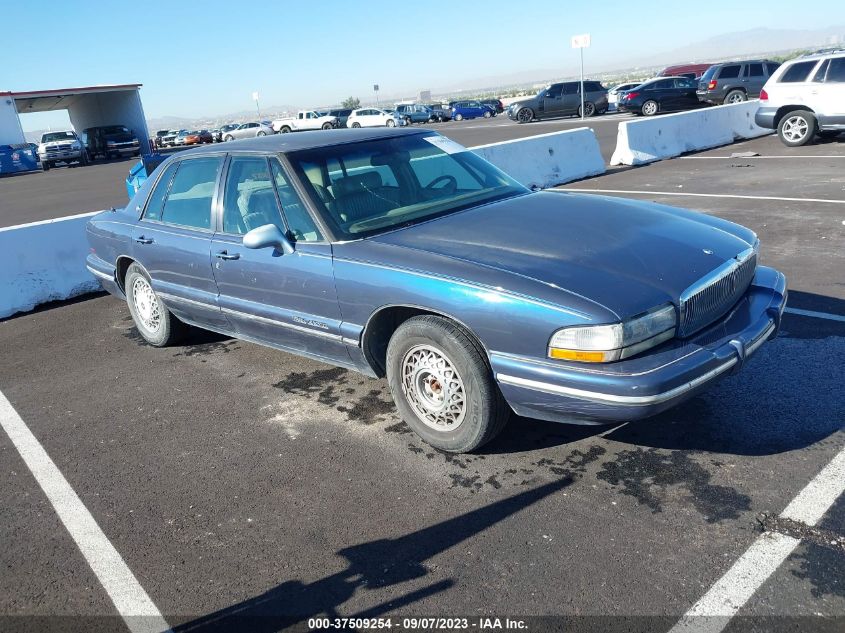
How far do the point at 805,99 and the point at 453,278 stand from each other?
13.8 m

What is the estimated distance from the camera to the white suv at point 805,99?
13.7 m

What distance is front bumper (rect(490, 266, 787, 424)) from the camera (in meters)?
3.06

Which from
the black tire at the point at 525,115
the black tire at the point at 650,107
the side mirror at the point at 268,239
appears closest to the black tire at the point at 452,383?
the side mirror at the point at 268,239

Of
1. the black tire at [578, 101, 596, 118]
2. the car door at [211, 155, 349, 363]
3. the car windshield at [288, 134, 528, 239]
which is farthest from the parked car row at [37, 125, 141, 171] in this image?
the car windshield at [288, 134, 528, 239]

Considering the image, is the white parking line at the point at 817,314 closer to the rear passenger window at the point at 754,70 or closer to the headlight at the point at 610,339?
the headlight at the point at 610,339

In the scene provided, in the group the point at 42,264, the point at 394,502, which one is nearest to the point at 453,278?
the point at 394,502

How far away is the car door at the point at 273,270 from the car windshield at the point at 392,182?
168 mm

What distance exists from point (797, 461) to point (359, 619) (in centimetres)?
217

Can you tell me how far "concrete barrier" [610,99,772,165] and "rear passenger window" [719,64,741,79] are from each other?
9.12 m

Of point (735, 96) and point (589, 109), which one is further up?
point (735, 96)

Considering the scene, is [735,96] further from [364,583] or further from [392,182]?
[364,583]

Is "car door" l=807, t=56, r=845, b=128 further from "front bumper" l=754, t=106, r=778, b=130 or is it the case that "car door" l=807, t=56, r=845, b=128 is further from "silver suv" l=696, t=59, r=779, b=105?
"silver suv" l=696, t=59, r=779, b=105

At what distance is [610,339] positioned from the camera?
3064mm

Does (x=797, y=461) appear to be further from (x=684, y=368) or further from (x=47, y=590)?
(x=47, y=590)
